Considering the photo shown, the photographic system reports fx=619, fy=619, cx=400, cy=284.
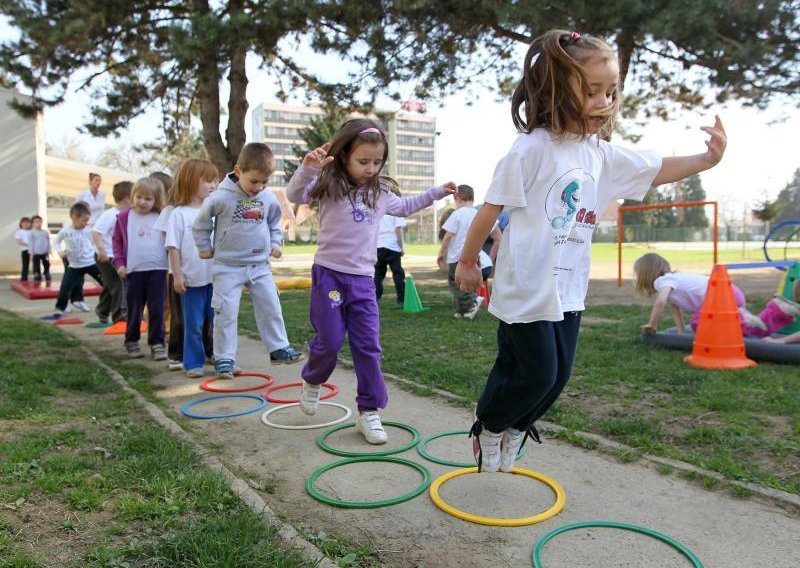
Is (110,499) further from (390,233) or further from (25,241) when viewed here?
(25,241)

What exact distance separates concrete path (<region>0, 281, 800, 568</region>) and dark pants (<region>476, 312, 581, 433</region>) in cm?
40

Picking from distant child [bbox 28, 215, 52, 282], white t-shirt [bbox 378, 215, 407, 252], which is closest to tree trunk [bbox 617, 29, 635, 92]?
white t-shirt [bbox 378, 215, 407, 252]

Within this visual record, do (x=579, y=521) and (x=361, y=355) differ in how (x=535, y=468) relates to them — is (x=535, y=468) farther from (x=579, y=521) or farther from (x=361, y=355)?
(x=361, y=355)

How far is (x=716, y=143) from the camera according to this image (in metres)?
3.00

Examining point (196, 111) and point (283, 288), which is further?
point (196, 111)

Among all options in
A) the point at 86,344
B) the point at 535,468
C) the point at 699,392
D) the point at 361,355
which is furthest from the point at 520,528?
the point at 86,344

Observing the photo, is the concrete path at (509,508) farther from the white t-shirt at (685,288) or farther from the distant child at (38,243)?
the distant child at (38,243)

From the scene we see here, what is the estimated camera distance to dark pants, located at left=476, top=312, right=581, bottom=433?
2.71 meters

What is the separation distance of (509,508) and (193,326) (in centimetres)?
369

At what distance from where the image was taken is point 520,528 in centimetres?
262

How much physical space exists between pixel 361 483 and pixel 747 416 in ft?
8.49

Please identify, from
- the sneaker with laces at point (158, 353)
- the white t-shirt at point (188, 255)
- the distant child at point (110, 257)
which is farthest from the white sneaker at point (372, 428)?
the distant child at point (110, 257)

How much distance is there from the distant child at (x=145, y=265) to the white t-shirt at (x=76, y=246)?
12.1 feet

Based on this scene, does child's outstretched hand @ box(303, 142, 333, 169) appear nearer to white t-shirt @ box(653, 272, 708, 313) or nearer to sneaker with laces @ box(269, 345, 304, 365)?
sneaker with laces @ box(269, 345, 304, 365)
